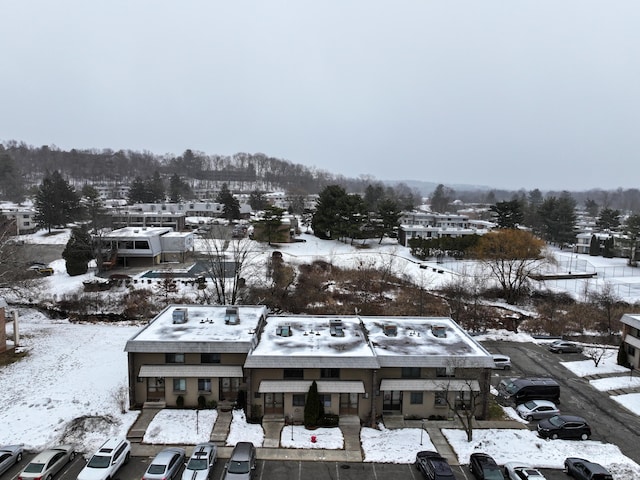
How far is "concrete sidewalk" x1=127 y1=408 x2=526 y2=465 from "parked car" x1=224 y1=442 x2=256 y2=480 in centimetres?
92

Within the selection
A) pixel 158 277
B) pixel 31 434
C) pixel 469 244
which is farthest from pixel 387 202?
pixel 31 434

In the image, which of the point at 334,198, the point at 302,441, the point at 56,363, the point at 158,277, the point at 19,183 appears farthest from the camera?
the point at 19,183

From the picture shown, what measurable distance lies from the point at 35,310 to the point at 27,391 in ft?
58.7

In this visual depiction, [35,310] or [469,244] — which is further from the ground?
[469,244]

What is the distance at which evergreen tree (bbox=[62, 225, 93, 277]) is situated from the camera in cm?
4275

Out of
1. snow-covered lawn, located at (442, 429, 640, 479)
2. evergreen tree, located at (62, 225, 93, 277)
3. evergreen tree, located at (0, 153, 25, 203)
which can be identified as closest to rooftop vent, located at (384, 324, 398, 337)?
snow-covered lawn, located at (442, 429, 640, 479)

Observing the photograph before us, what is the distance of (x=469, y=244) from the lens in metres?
55.3

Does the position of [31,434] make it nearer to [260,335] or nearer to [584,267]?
[260,335]

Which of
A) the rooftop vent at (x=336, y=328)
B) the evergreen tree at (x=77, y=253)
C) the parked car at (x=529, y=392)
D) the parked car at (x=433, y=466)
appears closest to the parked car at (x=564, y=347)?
the parked car at (x=529, y=392)

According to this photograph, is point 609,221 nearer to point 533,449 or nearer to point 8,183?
point 533,449

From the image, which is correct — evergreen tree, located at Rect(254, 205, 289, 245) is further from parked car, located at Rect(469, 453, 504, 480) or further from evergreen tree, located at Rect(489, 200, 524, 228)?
parked car, located at Rect(469, 453, 504, 480)

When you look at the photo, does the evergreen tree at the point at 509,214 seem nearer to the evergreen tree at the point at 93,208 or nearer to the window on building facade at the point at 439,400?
the window on building facade at the point at 439,400

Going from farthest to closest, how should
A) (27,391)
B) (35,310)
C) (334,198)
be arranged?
(334,198) < (35,310) < (27,391)

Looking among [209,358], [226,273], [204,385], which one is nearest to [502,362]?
[209,358]
